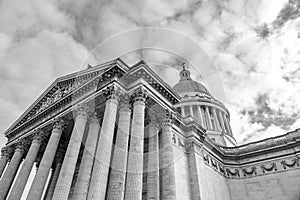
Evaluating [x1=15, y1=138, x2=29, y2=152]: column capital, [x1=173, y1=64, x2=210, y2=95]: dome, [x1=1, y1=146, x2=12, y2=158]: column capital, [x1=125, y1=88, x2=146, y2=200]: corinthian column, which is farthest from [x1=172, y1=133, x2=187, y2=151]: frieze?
[x1=173, y1=64, x2=210, y2=95]: dome

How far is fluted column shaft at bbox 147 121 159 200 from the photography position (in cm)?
1554

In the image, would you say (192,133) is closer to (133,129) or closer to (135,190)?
(133,129)

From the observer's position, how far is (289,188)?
74.5 feet

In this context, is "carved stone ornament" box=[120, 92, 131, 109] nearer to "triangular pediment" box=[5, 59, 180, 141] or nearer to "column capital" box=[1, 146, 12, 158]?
"triangular pediment" box=[5, 59, 180, 141]

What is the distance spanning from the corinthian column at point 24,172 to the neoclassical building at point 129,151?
0.08 m

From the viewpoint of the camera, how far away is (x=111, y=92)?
16109mm

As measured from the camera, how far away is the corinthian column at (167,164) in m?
A: 15.5

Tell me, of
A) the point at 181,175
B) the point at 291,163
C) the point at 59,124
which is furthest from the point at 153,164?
the point at 291,163

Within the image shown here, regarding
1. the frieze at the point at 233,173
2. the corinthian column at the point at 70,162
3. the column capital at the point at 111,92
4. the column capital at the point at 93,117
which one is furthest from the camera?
the frieze at the point at 233,173

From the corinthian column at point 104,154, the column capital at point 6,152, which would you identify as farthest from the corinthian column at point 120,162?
the column capital at point 6,152

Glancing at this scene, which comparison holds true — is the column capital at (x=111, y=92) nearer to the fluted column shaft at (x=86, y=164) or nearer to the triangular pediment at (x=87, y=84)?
the triangular pediment at (x=87, y=84)

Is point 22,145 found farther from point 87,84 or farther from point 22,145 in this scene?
point 87,84

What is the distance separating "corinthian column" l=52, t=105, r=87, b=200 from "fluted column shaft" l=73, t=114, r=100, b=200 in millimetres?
528

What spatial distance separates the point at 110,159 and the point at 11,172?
1278 cm
